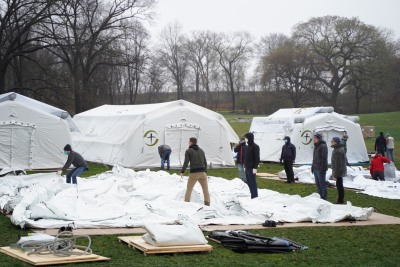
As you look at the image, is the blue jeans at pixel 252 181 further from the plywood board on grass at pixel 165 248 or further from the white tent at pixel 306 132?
the white tent at pixel 306 132

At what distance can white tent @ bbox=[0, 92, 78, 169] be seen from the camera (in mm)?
23875

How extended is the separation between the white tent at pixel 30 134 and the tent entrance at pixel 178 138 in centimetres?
451

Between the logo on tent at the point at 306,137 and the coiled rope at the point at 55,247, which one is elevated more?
the logo on tent at the point at 306,137

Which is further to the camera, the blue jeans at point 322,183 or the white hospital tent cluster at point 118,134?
the white hospital tent cluster at point 118,134

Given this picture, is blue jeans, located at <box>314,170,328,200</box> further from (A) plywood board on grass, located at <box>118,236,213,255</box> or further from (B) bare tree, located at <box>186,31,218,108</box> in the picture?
(B) bare tree, located at <box>186,31,218,108</box>

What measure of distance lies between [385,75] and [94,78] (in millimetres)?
30085

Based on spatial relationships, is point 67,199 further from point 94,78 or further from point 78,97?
point 94,78

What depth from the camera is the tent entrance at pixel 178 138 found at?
85.1ft

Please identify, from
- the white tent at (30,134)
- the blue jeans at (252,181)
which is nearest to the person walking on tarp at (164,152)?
the white tent at (30,134)

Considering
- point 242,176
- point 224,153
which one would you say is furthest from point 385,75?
point 242,176

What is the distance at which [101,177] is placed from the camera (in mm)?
18125

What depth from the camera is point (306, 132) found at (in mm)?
27891

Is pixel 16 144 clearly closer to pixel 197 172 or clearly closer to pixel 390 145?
pixel 197 172

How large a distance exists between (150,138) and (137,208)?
13071 mm
